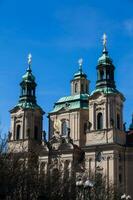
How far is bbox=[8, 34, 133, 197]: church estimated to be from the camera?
7625 cm

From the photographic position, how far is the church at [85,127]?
3002 inches

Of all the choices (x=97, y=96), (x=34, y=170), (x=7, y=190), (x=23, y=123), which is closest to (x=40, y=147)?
(x=23, y=123)

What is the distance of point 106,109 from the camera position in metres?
78.4

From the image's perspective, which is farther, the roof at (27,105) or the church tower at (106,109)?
the roof at (27,105)

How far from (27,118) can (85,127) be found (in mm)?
10377

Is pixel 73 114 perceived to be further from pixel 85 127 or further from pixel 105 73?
pixel 105 73

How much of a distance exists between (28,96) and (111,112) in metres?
18.5

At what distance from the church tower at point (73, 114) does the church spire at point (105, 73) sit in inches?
262

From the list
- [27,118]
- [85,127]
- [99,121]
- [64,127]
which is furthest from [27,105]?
[99,121]

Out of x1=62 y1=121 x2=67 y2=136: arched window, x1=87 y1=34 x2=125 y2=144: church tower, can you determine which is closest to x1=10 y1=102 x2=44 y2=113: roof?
x1=62 y1=121 x2=67 y2=136: arched window

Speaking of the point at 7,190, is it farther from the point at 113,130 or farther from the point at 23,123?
the point at 23,123

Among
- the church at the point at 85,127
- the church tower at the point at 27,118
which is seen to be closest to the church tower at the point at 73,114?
the church at the point at 85,127

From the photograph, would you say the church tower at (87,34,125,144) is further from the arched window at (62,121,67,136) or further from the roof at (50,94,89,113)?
the arched window at (62,121,67,136)

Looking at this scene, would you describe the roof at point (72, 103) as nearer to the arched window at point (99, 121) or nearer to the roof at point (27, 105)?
the roof at point (27, 105)
